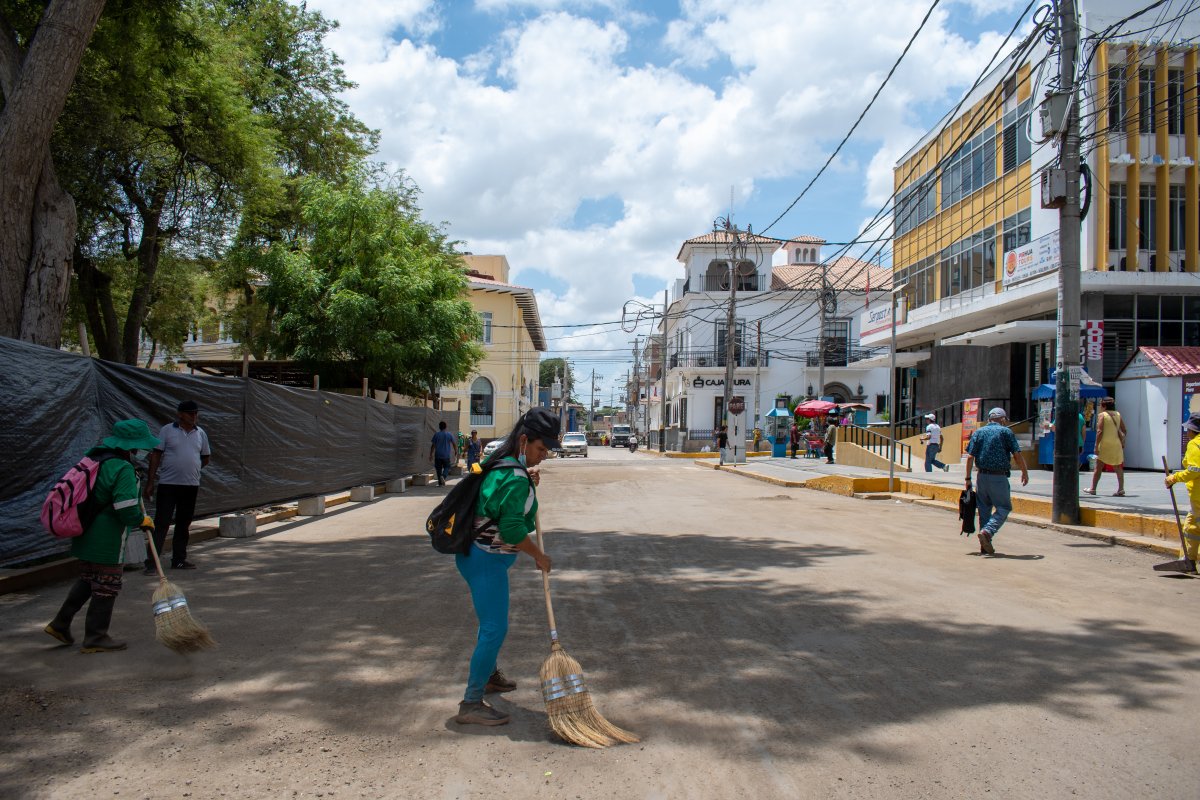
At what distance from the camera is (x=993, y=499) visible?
387 inches

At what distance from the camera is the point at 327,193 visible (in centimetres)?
2342

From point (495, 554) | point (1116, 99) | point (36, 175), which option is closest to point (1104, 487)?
point (1116, 99)

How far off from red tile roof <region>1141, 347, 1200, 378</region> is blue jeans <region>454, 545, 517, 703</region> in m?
20.8

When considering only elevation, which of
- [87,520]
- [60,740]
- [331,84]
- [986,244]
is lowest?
[60,740]

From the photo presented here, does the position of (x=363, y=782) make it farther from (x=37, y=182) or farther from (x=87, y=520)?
(x=37, y=182)

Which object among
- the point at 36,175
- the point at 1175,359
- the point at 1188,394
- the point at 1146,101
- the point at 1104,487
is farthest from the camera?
the point at 1146,101

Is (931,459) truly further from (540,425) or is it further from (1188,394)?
(540,425)

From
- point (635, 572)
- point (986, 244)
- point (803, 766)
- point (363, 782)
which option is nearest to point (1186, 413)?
point (986, 244)

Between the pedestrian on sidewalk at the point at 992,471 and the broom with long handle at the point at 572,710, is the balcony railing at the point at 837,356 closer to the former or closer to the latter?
the pedestrian on sidewalk at the point at 992,471

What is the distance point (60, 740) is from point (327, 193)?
2116 centimetres

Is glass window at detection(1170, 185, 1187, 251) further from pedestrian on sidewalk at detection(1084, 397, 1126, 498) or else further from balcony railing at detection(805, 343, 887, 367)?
balcony railing at detection(805, 343, 887, 367)

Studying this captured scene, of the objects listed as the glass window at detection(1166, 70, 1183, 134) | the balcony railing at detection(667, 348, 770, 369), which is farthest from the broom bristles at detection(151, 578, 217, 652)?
the balcony railing at detection(667, 348, 770, 369)

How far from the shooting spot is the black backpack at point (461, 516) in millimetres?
4211

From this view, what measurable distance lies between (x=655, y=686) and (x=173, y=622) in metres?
2.96
